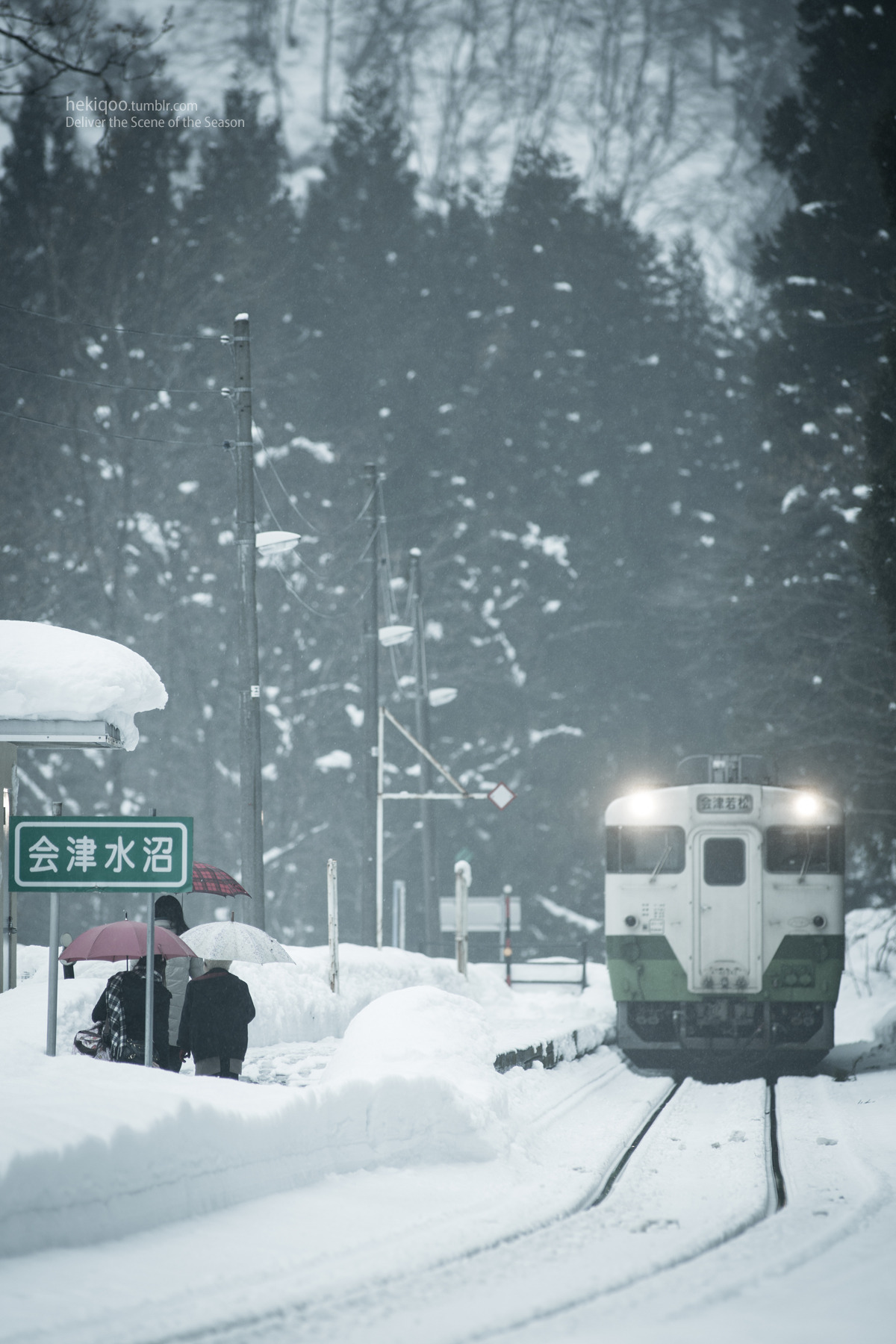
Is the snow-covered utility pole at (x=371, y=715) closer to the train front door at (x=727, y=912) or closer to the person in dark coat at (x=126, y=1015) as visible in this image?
the train front door at (x=727, y=912)

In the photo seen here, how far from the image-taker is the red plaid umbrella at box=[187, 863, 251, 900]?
16641mm

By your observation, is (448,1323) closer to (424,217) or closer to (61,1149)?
(61,1149)

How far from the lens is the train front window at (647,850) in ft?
55.0

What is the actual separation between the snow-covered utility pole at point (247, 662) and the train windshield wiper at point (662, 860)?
484 centimetres

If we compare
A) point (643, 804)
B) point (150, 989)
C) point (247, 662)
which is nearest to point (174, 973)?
point (150, 989)

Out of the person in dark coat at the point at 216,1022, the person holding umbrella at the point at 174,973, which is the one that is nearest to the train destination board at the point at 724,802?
the person holding umbrella at the point at 174,973

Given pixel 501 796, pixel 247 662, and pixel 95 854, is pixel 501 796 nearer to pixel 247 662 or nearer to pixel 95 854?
pixel 247 662

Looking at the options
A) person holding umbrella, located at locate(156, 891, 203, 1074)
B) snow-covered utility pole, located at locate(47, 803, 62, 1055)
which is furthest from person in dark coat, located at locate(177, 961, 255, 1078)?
snow-covered utility pole, located at locate(47, 803, 62, 1055)

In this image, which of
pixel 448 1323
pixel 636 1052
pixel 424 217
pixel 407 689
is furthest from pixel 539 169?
pixel 448 1323

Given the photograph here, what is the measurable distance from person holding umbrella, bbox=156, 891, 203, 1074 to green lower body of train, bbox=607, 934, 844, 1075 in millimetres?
6239

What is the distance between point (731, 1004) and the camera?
16.4m

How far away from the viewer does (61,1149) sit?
6863mm

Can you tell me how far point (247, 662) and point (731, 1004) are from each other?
24.0 feet

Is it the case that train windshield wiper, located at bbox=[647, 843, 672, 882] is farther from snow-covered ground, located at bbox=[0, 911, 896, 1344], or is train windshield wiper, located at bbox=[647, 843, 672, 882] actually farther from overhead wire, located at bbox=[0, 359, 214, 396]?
overhead wire, located at bbox=[0, 359, 214, 396]
